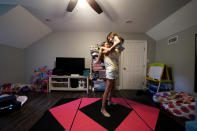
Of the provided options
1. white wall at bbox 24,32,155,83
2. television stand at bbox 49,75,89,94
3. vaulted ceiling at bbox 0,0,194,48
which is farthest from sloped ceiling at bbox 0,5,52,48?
television stand at bbox 49,75,89,94

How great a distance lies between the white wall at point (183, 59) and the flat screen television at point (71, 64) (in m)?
2.92

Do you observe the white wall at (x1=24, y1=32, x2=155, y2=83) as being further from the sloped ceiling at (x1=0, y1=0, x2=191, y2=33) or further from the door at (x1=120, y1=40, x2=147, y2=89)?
the door at (x1=120, y1=40, x2=147, y2=89)

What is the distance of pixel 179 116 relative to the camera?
140 cm

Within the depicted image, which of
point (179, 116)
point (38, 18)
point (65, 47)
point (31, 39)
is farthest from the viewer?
point (65, 47)

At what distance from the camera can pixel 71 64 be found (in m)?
2.78

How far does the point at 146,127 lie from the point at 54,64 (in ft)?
10.6

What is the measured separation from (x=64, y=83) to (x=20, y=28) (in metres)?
2.06

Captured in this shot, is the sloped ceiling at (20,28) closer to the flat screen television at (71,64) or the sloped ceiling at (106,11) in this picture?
the sloped ceiling at (106,11)

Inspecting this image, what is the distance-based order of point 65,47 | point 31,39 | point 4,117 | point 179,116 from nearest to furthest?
point 4,117, point 179,116, point 31,39, point 65,47

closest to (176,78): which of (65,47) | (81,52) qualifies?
(81,52)

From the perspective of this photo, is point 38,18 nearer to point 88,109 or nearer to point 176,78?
point 88,109

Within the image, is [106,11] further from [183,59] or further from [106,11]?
[183,59]

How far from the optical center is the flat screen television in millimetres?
2746

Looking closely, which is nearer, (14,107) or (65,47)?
(14,107)
